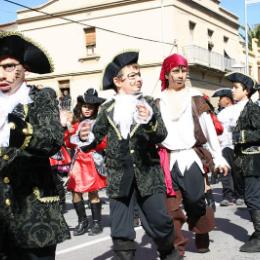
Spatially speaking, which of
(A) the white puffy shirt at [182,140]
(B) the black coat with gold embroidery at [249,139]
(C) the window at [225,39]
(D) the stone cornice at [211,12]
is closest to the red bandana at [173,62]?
(A) the white puffy shirt at [182,140]

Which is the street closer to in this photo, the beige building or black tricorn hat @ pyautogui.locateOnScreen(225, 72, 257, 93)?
black tricorn hat @ pyautogui.locateOnScreen(225, 72, 257, 93)

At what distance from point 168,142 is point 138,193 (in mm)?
770

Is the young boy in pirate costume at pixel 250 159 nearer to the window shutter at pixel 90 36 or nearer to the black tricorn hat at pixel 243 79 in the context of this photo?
the black tricorn hat at pixel 243 79

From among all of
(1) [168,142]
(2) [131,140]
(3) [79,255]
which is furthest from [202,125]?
(3) [79,255]

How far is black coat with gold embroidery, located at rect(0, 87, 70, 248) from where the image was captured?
313 cm

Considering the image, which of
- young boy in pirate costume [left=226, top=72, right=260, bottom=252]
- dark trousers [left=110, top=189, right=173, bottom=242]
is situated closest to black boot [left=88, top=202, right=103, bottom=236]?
young boy in pirate costume [left=226, top=72, right=260, bottom=252]

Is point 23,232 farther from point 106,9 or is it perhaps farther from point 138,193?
point 106,9

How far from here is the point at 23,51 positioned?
3350 mm

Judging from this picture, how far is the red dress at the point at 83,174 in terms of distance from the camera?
7453 mm

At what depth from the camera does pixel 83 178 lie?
7492mm

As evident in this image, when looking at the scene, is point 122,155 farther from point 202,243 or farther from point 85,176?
point 85,176

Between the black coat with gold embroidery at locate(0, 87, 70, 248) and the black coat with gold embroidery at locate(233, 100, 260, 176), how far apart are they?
3014mm

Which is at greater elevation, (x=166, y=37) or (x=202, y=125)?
(x=166, y=37)

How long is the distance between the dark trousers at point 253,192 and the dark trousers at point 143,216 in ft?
4.45
